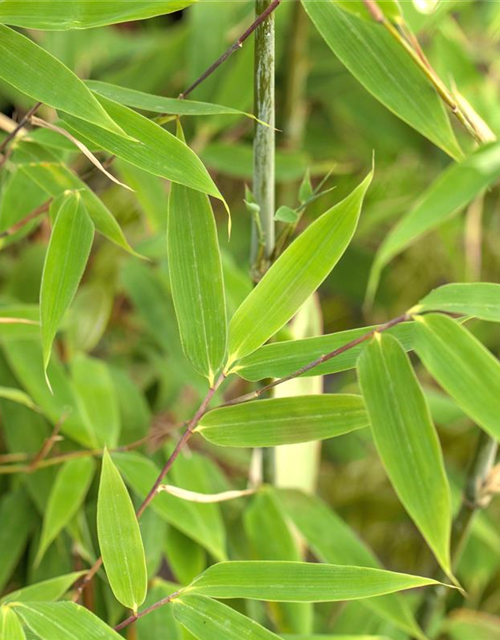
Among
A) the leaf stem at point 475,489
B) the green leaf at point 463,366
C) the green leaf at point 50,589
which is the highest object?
the green leaf at point 463,366

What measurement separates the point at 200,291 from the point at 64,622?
0.15 metres

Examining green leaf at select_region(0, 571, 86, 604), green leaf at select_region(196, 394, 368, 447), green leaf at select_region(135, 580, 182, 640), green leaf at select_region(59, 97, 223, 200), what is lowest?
green leaf at select_region(135, 580, 182, 640)

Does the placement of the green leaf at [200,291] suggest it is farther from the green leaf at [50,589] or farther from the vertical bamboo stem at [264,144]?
the green leaf at [50,589]

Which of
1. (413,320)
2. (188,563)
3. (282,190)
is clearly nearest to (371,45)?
(413,320)

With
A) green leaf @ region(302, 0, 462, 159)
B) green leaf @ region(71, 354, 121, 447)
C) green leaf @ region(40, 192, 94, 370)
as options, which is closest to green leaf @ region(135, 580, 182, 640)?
green leaf @ region(71, 354, 121, 447)

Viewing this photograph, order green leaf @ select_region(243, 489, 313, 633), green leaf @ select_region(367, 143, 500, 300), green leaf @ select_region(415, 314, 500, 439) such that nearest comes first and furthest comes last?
green leaf @ select_region(415, 314, 500, 439) < green leaf @ select_region(367, 143, 500, 300) < green leaf @ select_region(243, 489, 313, 633)

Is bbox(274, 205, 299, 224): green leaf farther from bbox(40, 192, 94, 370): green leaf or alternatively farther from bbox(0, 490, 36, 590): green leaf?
bbox(0, 490, 36, 590): green leaf

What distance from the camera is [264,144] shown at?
396 millimetres

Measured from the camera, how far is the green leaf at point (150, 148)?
0.35m

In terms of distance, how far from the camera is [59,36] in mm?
815

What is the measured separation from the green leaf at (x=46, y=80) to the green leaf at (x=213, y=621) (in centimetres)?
20

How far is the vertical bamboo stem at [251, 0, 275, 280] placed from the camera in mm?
369

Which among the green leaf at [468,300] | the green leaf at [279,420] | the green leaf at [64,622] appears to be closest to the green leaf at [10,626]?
the green leaf at [64,622]

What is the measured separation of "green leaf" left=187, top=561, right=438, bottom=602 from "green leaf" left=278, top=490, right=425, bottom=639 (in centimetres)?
20
